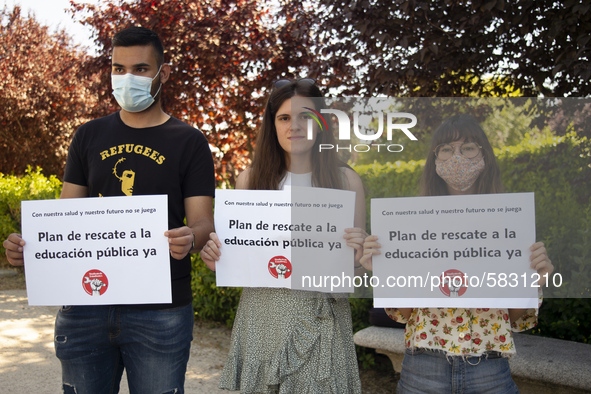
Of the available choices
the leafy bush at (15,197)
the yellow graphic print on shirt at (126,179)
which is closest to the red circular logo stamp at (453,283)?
the yellow graphic print on shirt at (126,179)

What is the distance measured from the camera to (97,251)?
2332mm

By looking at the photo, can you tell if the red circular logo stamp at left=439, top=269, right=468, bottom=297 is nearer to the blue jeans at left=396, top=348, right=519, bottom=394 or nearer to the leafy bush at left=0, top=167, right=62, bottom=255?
the blue jeans at left=396, top=348, right=519, bottom=394

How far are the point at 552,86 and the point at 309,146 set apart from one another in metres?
2.91

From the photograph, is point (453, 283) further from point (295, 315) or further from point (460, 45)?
point (460, 45)

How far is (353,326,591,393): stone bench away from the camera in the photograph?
3.26 metres

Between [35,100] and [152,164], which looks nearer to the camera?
[152,164]

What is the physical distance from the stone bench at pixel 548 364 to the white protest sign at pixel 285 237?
1843mm

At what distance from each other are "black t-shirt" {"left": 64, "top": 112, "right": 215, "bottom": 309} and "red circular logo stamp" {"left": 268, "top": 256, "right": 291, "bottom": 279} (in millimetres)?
389

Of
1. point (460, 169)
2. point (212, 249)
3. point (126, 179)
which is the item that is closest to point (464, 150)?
point (460, 169)

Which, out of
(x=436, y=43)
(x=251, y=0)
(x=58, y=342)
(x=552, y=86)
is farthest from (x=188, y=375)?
(x=251, y=0)

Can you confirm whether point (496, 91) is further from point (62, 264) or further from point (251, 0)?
point (251, 0)

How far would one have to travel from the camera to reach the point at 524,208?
2.07 m

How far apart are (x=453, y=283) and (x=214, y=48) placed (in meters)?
6.52

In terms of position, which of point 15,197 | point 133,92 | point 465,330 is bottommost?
point 465,330
